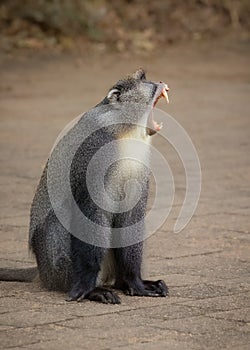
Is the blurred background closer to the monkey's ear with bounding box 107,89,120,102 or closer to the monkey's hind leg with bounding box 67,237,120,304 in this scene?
the monkey's ear with bounding box 107,89,120,102

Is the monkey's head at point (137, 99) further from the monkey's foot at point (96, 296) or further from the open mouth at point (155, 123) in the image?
the monkey's foot at point (96, 296)

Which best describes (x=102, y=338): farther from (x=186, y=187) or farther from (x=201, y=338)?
(x=186, y=187)

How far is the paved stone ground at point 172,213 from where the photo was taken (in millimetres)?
4809

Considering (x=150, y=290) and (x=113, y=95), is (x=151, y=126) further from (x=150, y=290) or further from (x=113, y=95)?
(x=150, y=290)

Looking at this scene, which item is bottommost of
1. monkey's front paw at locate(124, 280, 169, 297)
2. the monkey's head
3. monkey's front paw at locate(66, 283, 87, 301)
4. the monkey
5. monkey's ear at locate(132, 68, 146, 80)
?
monkey's front paw at locate(66, 283, 87, 301)

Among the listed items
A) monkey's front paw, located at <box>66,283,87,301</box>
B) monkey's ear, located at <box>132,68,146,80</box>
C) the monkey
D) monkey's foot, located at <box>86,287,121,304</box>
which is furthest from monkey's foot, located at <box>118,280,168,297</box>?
monkey's ear, located at <box>132,68,146,80</box>

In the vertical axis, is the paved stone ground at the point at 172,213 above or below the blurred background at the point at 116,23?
below

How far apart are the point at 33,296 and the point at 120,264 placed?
1.50ft

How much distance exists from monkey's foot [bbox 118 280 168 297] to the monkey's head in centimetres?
76

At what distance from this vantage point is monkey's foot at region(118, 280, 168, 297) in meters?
5.47

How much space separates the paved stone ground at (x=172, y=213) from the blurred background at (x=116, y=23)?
605mm

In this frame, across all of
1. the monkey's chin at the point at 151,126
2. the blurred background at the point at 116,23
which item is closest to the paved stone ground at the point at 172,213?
the blurred background at the point at 116,23

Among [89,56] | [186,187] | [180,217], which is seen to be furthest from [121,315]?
[89,56]

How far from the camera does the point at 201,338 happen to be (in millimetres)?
4699
